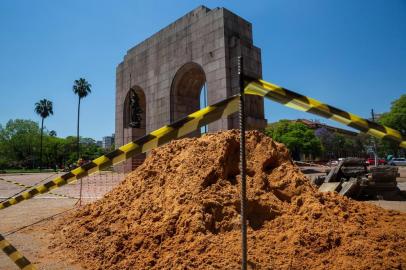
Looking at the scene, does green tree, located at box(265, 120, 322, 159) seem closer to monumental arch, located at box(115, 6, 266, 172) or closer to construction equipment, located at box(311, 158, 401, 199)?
monumental arch, located at box(115, 6, 266, 172)

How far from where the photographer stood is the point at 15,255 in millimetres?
2809

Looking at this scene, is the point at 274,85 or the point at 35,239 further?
the point at 35,239

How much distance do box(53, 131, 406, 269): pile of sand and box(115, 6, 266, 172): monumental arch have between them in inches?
481

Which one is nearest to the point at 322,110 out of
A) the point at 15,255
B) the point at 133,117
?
the point at 15,255

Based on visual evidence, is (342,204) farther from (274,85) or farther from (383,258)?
(274,85)

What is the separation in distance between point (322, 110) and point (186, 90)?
21.0 m

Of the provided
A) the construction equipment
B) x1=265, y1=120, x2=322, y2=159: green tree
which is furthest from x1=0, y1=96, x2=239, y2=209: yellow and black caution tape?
x1=265, y1=120, x2=322, y2=159: green tree

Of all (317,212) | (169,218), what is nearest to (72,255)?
(169,218)

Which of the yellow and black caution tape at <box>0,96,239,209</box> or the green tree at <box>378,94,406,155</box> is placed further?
the green tree at <box>378,94,406,155</box>

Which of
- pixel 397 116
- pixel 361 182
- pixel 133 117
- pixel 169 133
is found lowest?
pixel 361 182

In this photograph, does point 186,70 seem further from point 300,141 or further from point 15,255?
point 300,141

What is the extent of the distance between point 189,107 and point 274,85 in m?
20.8

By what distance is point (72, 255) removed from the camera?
455 centimetres

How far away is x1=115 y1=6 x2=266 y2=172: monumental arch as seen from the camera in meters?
18.2
